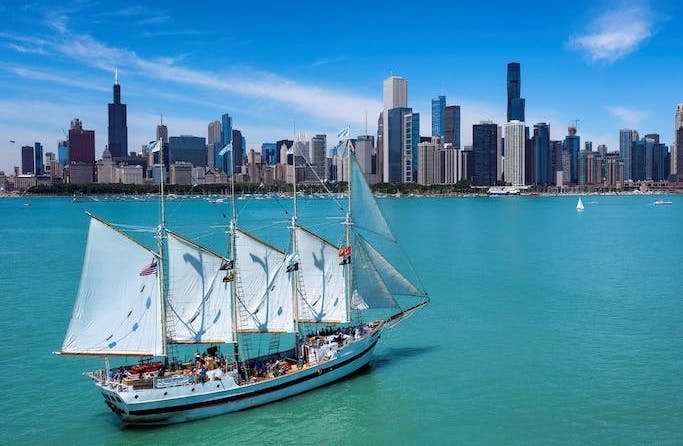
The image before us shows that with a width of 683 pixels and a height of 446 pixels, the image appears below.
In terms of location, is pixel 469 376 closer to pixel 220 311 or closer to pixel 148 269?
pixel 220 311

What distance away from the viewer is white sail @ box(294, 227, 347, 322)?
40188mm

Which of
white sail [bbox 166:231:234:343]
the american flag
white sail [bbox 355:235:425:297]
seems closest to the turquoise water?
white sail [bbox 355:235:425:297]

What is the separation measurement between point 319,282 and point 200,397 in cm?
1079

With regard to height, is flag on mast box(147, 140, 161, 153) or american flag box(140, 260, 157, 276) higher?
flag on mast box(147, 140, 161, 153)

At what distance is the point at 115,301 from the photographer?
33.6 m

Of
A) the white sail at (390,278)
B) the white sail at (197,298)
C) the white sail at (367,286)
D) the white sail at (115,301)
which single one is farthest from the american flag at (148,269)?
the white sail at (390,278)

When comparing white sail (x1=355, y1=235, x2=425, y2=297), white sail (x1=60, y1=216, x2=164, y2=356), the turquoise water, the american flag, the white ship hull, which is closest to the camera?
the white ship hull

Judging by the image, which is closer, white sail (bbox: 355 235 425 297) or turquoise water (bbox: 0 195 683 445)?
turquoise water (bbox: 0 195 683 445)

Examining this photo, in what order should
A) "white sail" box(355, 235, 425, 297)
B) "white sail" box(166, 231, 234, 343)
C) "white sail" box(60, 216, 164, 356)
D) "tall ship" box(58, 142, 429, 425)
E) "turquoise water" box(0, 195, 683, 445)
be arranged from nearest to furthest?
"turquoise water" box(0, 195, 683, 445) → "tall ship" box(58, 142, 429, 425) → "white sail" box(60, 216, 164, 356) → "white sail" box(166, 231, 234, 343) → "white sail" box(355, 235, 425, 297)

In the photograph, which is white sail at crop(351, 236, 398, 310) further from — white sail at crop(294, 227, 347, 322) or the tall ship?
white sail at crop(294, 227, 347, 322)

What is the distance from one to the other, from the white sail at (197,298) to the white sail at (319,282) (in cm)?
566

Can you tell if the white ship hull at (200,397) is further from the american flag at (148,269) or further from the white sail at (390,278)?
the white sail at (390,278)

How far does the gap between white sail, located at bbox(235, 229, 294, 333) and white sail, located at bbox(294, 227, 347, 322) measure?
86.0 inches

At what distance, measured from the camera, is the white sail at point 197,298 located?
115 ft
